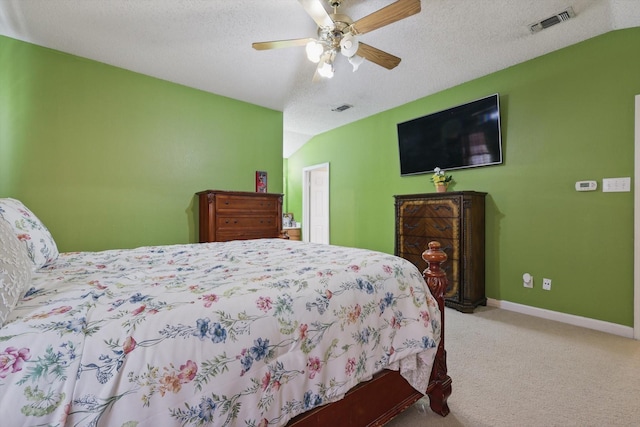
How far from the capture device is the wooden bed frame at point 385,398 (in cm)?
107

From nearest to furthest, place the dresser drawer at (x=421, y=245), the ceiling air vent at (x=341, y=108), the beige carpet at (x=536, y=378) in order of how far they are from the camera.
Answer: the beige carpet at (x=536, y=378) → the dresser drawer at (x=421, y=245) → the ceiling air vent at (x=341, y=108)

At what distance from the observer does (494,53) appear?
2887mm

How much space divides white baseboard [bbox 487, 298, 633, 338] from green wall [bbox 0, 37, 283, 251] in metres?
3.55

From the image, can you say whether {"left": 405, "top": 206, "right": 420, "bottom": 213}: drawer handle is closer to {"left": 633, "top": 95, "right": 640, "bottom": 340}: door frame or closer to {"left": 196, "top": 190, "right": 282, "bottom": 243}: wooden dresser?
{"left": 196, "top": 190, "right": 282, "bottom": 243}: wooden dresser

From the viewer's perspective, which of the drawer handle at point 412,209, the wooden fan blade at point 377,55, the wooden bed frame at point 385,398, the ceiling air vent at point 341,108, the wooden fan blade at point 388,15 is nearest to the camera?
the wooden bed frame at point 385,398

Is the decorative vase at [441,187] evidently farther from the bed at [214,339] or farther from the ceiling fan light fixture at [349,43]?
the bed at [214,339]

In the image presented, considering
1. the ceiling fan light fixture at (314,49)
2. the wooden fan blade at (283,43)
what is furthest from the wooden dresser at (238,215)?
the ceiling fan light fixture at (314,49)

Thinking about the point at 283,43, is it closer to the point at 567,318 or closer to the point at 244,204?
the point at 244,204

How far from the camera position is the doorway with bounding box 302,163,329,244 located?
6000 mm

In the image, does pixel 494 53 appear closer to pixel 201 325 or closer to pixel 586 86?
pixel 586 86

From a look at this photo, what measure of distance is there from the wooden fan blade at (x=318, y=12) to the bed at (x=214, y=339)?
1.57m

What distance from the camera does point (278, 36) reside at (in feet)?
8.48

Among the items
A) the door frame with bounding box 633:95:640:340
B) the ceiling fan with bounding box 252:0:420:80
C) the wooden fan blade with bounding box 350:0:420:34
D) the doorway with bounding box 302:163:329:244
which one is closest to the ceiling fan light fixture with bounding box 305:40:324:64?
the ceiling fan with bounding box 252:0:420:80

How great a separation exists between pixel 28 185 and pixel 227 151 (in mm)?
2015
